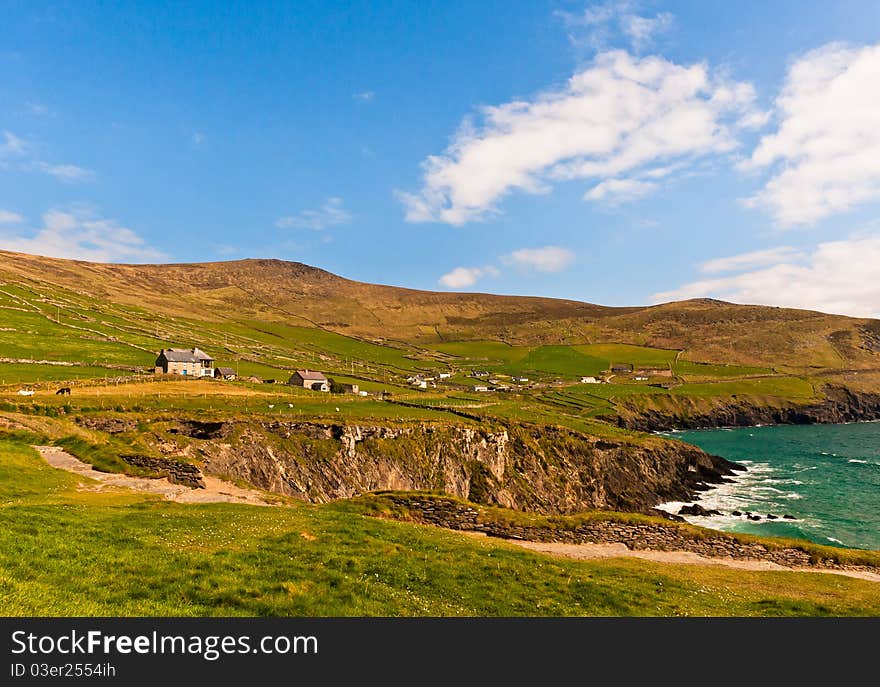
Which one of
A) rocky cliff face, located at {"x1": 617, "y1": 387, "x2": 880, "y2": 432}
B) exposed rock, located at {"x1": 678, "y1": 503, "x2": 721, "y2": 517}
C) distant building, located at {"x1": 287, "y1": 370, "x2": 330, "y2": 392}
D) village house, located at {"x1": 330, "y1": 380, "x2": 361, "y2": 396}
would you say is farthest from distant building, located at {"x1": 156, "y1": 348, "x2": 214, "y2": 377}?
rocky cliff face, located at {"x1": 617, "y1": 387, "x2": 880, "y2": 432}

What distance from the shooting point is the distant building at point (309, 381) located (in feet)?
384

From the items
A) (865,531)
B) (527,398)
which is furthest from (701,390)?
(865,531)

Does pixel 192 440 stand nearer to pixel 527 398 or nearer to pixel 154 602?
pixel 154 602

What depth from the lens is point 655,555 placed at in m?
29.0

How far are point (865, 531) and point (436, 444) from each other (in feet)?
191

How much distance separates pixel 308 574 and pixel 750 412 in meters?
206

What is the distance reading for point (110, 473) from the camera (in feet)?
114

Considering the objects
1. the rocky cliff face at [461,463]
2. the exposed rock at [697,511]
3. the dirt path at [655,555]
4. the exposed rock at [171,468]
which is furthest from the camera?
the exposed rock at [697,511]

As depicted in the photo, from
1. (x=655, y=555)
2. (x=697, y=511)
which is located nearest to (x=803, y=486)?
(x=697, y=511)

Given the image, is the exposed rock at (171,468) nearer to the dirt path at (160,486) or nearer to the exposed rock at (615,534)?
the dirt path at (160,486)

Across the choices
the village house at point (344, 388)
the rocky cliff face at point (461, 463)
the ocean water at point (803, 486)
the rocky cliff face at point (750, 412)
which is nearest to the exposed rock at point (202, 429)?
the rocky cliff face at point (461, 463)

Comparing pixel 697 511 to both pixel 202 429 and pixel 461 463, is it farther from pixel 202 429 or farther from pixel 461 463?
pixel 202 429

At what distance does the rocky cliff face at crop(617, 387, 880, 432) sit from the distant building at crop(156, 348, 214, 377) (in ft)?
419

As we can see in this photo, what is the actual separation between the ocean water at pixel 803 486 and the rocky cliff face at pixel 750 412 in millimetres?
10970
